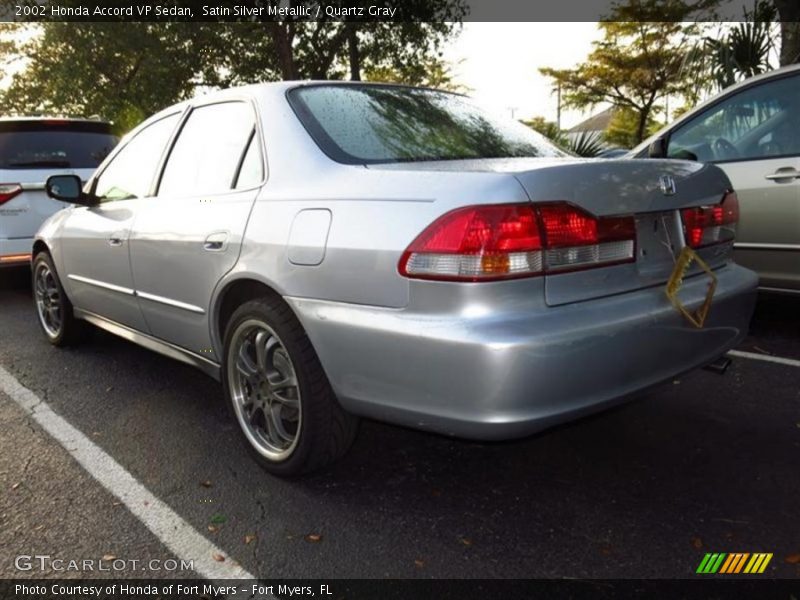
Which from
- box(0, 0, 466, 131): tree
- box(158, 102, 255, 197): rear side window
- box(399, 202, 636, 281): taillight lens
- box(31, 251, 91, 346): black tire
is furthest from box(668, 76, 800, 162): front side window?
box(0, 0, 466, 131): tree

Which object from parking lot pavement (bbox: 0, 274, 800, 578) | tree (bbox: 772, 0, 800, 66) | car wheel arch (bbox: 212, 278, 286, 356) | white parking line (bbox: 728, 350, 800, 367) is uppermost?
tree (bbox: 772, 0, 800, 66)

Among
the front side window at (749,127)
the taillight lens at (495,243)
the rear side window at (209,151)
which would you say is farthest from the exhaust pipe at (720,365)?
the rear side window at (209,151)

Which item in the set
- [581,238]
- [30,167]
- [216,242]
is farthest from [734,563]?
[30,167]

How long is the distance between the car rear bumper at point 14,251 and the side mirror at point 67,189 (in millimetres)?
2691

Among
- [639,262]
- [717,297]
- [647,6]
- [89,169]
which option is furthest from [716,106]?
[647,6]

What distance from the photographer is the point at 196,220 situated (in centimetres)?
312

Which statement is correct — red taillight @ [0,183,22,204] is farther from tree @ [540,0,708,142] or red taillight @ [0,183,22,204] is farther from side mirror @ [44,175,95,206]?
tree @ [540,0,708,142]

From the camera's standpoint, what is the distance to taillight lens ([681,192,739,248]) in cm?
269

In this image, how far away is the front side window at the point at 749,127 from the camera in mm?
4457

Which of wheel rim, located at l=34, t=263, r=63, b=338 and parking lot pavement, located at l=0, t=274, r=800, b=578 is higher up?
wheel rim, located at l=34, t=263, r=63, b=338

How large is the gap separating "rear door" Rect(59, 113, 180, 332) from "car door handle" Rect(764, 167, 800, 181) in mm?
3622

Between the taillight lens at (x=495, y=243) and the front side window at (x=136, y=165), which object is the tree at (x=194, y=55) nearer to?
the front side window at (x=136, y=165)

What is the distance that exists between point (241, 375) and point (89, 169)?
5.10 metres

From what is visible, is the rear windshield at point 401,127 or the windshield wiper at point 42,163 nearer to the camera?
the rear windshield at point 401,127
